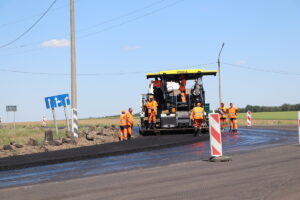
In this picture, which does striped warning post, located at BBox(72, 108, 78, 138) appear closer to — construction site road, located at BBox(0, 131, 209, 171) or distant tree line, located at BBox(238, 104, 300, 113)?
construction site road, located at BBox(0, 131, 209, 171)

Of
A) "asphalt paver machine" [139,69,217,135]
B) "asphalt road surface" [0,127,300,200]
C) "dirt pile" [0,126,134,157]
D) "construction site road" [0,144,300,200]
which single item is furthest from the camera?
"asphalt paver machine" [139,69,217,135]

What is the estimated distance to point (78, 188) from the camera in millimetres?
8758

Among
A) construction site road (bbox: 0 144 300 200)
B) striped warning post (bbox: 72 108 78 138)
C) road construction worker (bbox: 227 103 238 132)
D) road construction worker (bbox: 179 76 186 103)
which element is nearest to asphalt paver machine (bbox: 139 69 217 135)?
road construction worker (bbox: 179 76 186 103)

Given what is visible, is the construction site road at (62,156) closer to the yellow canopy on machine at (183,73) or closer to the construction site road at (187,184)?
the construction site road at (187,184)

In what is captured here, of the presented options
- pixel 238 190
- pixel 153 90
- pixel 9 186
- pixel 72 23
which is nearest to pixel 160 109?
pixel 153 90

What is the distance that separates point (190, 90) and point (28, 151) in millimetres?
9785

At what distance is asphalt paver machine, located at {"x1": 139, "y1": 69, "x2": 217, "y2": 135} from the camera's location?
25203 mm

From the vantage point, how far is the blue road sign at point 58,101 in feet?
85.6

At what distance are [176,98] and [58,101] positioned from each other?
232 inches

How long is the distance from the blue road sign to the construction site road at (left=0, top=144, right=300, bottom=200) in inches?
598

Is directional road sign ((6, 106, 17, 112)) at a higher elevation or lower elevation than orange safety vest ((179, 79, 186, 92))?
lower

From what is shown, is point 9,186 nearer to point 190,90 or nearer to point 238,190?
point 238,190

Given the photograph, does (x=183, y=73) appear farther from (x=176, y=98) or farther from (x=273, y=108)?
(x=273, y=108)

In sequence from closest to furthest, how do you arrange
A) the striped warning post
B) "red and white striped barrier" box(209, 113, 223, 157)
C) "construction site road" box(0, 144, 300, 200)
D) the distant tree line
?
"construction site road" box(0, 144, 300, 200) < "red and white striped barrier" box(209, 113, 223, 157) < the striped warning post < the distant tree line
